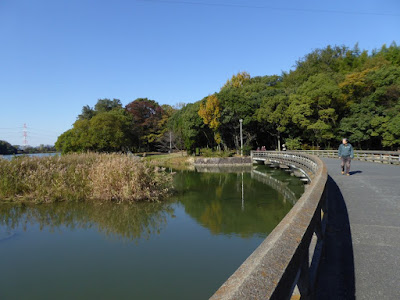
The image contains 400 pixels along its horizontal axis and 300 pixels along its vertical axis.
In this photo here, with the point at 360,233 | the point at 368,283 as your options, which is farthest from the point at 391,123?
the point at 368,283

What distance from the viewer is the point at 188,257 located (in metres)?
6.68

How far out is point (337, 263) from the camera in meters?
3.34

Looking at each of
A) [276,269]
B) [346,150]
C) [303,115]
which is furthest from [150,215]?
[303,115]

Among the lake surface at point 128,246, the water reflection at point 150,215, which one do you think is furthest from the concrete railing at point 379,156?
the lake surface at point 128,246

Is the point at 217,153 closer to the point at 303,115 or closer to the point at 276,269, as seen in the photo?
the point at 303,115

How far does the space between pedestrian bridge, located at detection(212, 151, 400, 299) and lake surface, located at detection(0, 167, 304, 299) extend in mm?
2506

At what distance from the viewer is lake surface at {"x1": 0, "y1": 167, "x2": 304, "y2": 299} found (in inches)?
212

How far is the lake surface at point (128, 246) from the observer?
5395mm

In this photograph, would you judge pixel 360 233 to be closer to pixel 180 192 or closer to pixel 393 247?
A: pixel 393 247

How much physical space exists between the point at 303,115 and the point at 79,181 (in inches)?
1121

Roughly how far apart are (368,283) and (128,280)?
4.40 metres

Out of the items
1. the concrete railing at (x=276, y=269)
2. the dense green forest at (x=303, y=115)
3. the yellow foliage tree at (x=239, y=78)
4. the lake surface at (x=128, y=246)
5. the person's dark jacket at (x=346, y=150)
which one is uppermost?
the yellow foliage tree at (x=239, y=78)

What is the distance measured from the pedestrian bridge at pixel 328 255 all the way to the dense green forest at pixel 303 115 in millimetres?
25980

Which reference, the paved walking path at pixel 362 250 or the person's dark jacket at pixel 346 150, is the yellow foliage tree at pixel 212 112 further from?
the paved walking path at pixel 362 250
